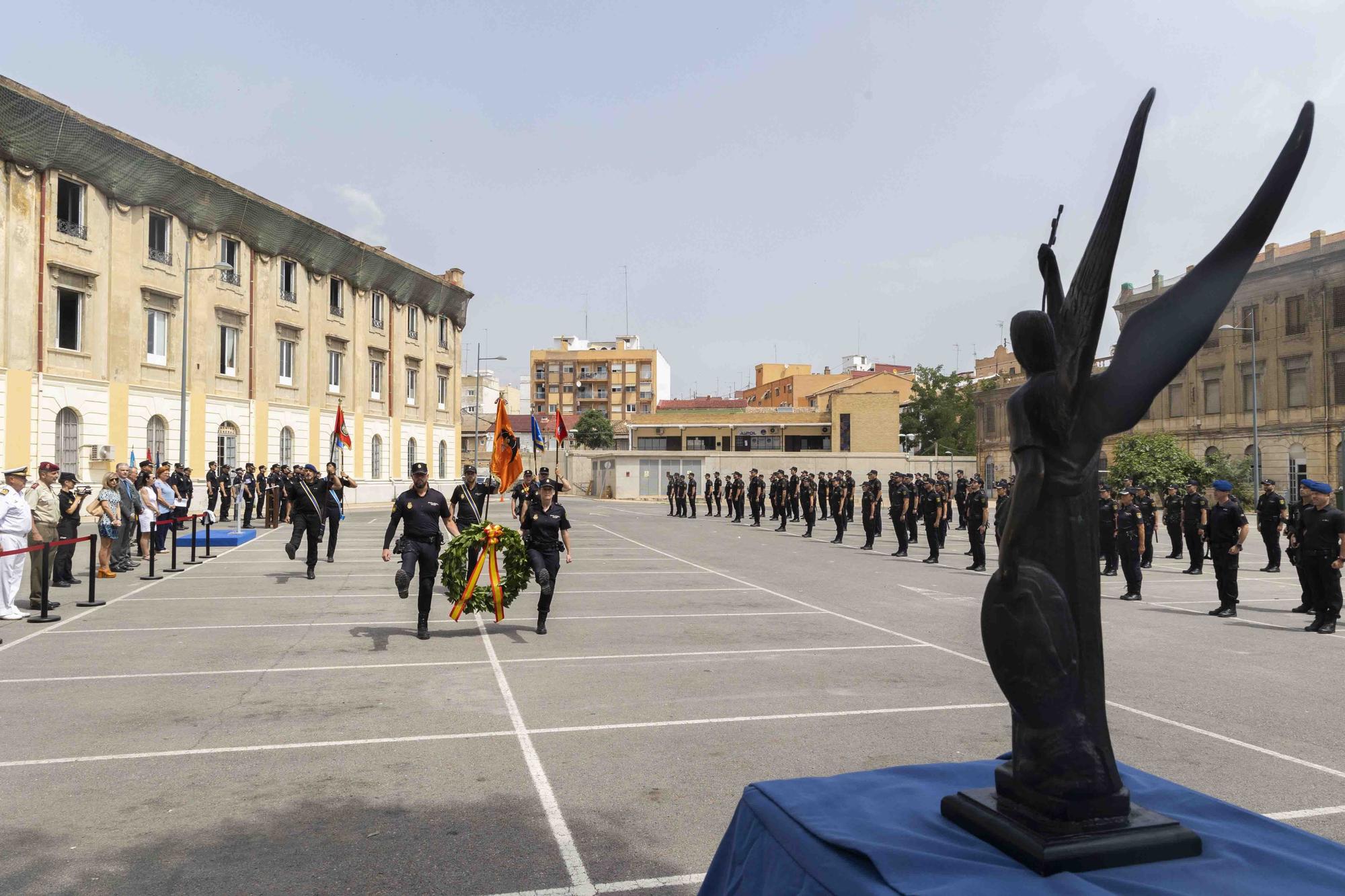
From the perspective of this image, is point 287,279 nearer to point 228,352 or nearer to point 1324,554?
point 228,352

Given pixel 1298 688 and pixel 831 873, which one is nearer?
pixel 831 873

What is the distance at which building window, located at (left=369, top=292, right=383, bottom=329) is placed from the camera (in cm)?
4999

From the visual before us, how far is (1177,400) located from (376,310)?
45811 mm

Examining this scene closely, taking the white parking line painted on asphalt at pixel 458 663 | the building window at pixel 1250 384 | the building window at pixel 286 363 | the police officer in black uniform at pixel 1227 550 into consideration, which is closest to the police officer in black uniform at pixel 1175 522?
the police officer in black uniform at pixel 1227 550

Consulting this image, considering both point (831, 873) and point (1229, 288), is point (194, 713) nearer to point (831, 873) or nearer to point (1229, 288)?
point (831, 873)

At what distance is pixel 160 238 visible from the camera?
35.5m

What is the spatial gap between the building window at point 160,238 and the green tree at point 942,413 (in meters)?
64.1

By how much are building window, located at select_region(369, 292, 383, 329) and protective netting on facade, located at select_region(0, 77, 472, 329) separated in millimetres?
507

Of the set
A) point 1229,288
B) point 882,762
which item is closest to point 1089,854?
point 1229,288

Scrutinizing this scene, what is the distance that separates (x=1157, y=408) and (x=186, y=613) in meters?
56.0

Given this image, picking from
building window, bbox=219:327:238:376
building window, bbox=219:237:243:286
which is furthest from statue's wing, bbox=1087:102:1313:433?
building window, bbox=219:237:243:286

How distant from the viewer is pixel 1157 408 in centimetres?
Answer: 5600

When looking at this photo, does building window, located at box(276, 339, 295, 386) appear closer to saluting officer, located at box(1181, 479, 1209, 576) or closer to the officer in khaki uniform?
the officer in khaki uniform

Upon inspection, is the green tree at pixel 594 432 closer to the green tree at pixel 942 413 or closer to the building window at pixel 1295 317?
the green tree at pixel 942 413
